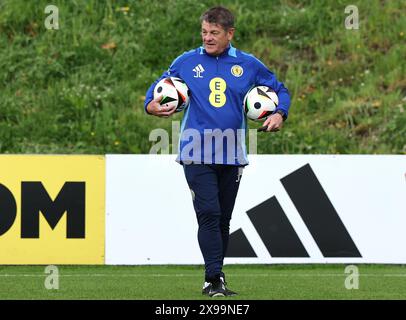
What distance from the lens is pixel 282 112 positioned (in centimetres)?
798

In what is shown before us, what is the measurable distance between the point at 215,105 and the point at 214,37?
1.62ft

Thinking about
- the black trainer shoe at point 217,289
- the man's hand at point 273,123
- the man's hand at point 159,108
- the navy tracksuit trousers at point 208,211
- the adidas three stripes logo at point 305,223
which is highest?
the adidas three stripes logo at point 305,223

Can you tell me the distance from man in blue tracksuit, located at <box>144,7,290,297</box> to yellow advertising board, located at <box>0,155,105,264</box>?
3.89 m

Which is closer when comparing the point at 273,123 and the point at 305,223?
the point at 273,123

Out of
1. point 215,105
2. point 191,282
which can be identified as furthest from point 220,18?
point 191,282

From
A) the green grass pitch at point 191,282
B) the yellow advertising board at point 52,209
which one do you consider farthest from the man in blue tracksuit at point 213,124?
the yellow advertising board at point 52,209

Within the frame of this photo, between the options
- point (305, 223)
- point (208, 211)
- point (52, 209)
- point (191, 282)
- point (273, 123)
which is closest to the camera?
point (208, 211)

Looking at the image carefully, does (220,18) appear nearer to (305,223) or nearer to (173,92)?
(173,92)

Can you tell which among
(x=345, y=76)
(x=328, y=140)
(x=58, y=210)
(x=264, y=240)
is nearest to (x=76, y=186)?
(x=58, y=210)

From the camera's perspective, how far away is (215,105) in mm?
7770

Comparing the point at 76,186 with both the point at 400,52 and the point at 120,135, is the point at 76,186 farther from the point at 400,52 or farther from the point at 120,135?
the point at 400,52

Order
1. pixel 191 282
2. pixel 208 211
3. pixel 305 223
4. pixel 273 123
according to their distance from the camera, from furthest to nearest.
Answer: pixel 305 223, pixel 191 282, pixel 273 123, pixel 208 211

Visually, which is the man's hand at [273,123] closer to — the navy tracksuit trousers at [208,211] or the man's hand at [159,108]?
the navy tracksuit trousers at [208,211]

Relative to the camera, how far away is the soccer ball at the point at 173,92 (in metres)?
7.78
